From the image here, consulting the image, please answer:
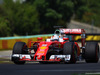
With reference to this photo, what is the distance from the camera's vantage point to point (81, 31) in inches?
809

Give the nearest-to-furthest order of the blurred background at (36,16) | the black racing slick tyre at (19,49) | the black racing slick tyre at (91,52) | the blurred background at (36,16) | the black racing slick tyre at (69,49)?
1. the black racing slick tyre at (69,49)
2. the black racing slick tyre at (19,49)
3. the black racing slick tyre at (91,52)
4. the blurred background at (36,16)
5. the blurred background at (36,16)

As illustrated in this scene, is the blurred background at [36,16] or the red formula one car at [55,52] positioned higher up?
the blurred background at [36,16]

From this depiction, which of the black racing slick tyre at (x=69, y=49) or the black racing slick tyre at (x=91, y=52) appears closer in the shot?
the black racing slick tyre at (x=69, y=49)

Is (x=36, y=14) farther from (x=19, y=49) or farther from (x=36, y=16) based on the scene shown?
(x=19, y=49)

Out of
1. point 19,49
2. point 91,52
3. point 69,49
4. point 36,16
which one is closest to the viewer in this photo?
point 69,49

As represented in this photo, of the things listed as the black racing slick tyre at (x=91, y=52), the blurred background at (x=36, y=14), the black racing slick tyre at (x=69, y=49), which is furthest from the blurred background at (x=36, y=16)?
the black racing slick tyre at (x=69, y=49)

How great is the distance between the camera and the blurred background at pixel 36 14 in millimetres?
59681

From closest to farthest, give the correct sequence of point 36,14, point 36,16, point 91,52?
point 91,52 < point 36,16 < point 36,14

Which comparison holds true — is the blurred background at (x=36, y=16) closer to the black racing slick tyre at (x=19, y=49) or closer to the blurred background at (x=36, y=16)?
the blurred background at (x=36, y=16)

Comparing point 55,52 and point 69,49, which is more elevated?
point 69,49

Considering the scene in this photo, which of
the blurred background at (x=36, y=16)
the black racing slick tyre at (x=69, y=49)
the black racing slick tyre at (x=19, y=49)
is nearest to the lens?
the black racing slick tyre at (x=69, y=49)

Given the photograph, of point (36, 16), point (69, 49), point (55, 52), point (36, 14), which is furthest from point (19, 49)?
point (36, 14)

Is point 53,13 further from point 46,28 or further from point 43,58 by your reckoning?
point 43,58

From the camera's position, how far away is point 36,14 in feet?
218
